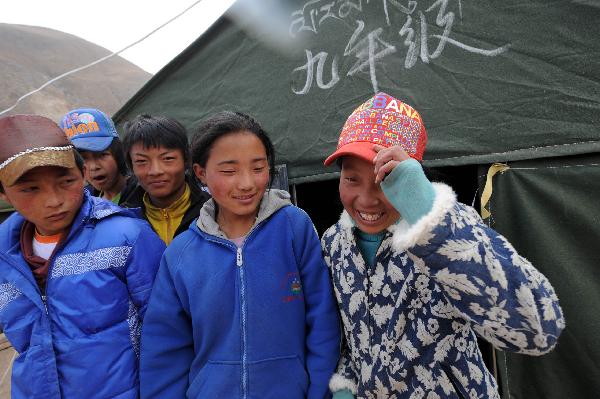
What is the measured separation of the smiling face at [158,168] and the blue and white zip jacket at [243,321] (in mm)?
534

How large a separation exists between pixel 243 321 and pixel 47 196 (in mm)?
762

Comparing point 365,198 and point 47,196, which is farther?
point 47,196

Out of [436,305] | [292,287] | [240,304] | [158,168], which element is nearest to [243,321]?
[240,304]

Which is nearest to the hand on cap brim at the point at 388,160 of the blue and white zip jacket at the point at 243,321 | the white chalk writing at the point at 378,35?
the blue and white zip jacket at the point at 243,321

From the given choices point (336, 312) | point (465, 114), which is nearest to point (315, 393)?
point (336, 312)

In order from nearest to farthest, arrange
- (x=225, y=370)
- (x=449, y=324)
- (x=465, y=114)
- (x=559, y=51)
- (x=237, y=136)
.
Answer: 1. (x=449, y=324)
2. (x=225, y=370)
3. (x=237, y=136)
4. (x=559, y=51)
5. (x=465, y=114)

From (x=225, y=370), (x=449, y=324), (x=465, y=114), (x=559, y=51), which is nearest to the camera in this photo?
(x=449, y=324)

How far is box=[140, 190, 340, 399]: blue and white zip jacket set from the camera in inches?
49.9

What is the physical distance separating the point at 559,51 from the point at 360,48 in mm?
917

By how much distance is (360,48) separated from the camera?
2109 millimetres

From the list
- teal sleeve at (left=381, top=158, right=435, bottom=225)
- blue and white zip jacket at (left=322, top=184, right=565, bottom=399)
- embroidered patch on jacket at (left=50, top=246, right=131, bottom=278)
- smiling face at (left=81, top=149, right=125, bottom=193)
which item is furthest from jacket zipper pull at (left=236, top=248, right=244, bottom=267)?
smiling face at (left=81, top=149, right=125, bottom=193)

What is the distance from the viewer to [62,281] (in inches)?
50.6

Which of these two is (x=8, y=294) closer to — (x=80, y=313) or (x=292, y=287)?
(x=80, y=313)

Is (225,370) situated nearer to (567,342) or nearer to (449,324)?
(449,324)
